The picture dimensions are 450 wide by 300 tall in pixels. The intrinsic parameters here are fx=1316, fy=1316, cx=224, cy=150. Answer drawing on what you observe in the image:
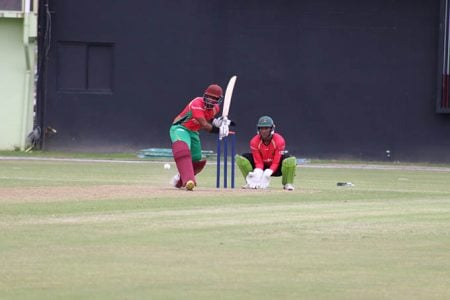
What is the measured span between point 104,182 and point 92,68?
43.7 feet

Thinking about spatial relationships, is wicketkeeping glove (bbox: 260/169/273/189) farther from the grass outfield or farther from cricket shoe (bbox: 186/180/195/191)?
cricket shoe (bbox: 186/180/195/191)

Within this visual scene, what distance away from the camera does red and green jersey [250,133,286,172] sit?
69.0 ft

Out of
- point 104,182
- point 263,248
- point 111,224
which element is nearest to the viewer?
point 263,248

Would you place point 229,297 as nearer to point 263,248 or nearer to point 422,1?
point 263,248

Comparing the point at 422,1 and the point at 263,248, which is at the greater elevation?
the point at 422,1

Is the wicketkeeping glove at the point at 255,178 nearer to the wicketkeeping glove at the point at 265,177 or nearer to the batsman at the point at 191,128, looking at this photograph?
the wicketkeeping glove at the point at 265,177

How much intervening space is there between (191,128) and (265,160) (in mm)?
1407

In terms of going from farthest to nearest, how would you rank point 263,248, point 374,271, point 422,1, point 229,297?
point 422,1, point 263,248, point 374,271, point 229,297

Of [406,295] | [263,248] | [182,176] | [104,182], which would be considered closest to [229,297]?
[406,295]

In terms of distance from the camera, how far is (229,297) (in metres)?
9.77

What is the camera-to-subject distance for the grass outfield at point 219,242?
10281mm

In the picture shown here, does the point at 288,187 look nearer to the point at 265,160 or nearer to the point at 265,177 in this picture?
the point at 265,177

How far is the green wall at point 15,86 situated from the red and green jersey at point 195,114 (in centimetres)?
1587

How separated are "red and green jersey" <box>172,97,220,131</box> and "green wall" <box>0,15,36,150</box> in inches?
625
